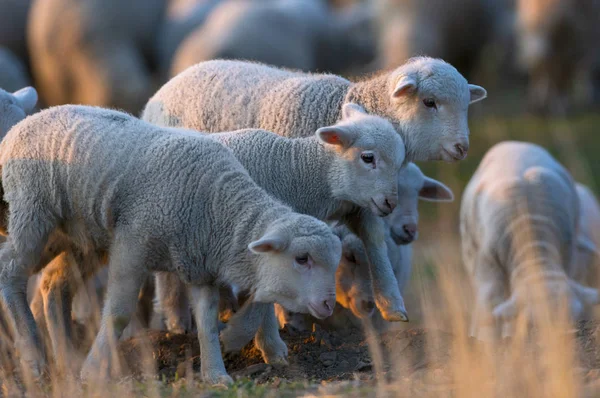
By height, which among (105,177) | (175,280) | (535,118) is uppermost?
(535,118)

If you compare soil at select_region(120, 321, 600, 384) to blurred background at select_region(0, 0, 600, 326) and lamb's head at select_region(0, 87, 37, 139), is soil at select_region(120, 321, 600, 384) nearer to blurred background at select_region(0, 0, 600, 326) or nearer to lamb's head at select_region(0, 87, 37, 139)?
lamb's head at select_region(0, 87, 37, 139)

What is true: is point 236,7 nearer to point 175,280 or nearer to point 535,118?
point 535,118

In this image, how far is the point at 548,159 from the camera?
10.2 m

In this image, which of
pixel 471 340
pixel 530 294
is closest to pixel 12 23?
pixel 530 294

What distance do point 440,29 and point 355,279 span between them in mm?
13526

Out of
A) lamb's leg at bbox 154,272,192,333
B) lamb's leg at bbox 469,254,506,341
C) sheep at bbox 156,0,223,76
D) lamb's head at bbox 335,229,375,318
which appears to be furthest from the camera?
sheep at bbox 156,0,223,76

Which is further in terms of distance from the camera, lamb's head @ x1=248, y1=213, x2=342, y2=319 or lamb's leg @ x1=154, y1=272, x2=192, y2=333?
lamb's leg @ x1=154, y1=272, x2=192, y2=333

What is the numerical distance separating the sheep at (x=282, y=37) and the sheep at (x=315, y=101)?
9594mm

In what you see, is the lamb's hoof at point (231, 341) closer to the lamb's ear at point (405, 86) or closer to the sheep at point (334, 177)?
the sheep at point (334, 177)

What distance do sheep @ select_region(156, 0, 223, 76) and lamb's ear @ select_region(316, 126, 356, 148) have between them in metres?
13.0

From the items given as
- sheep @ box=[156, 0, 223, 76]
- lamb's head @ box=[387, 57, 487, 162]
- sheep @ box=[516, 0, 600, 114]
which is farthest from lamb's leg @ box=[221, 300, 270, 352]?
sheep @ box=[516, 0, 600, 114]

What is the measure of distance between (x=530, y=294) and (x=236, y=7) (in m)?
12.0

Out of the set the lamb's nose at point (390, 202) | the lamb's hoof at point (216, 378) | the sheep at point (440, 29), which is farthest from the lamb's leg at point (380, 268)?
the sheep at point (440, 29)

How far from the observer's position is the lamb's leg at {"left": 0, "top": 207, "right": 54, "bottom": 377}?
21.2 ft
